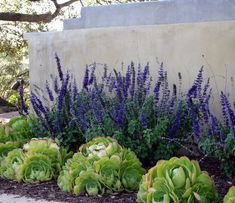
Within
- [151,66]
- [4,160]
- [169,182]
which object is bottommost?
[4,160]

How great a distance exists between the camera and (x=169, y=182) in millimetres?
3457

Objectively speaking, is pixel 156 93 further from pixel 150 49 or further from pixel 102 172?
pixel 102 172

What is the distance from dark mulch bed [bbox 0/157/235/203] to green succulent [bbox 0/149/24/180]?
70 millimetres

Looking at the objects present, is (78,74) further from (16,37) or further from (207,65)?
(16,37)

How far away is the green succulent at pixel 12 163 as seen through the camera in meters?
4.61

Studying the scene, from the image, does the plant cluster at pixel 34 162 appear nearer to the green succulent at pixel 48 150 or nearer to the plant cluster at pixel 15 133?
the green succulent at pixel 48 150

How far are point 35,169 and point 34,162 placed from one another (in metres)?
0.07

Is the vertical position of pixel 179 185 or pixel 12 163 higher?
pixel 179 185

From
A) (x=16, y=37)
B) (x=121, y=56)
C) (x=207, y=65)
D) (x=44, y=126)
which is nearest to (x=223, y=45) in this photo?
(x=207, y=65)

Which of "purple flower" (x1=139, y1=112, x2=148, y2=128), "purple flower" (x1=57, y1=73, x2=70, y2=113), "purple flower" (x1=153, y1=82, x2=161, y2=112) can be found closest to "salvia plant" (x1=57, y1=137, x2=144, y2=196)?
"purple flower" (x1=139, y1=112, x2=148, y2=128)

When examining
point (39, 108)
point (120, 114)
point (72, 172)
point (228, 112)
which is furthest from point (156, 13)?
point (72, 172)

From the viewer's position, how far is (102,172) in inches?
159

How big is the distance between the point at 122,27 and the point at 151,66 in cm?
63

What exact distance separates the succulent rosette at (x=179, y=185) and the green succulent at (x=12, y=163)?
153 cm
